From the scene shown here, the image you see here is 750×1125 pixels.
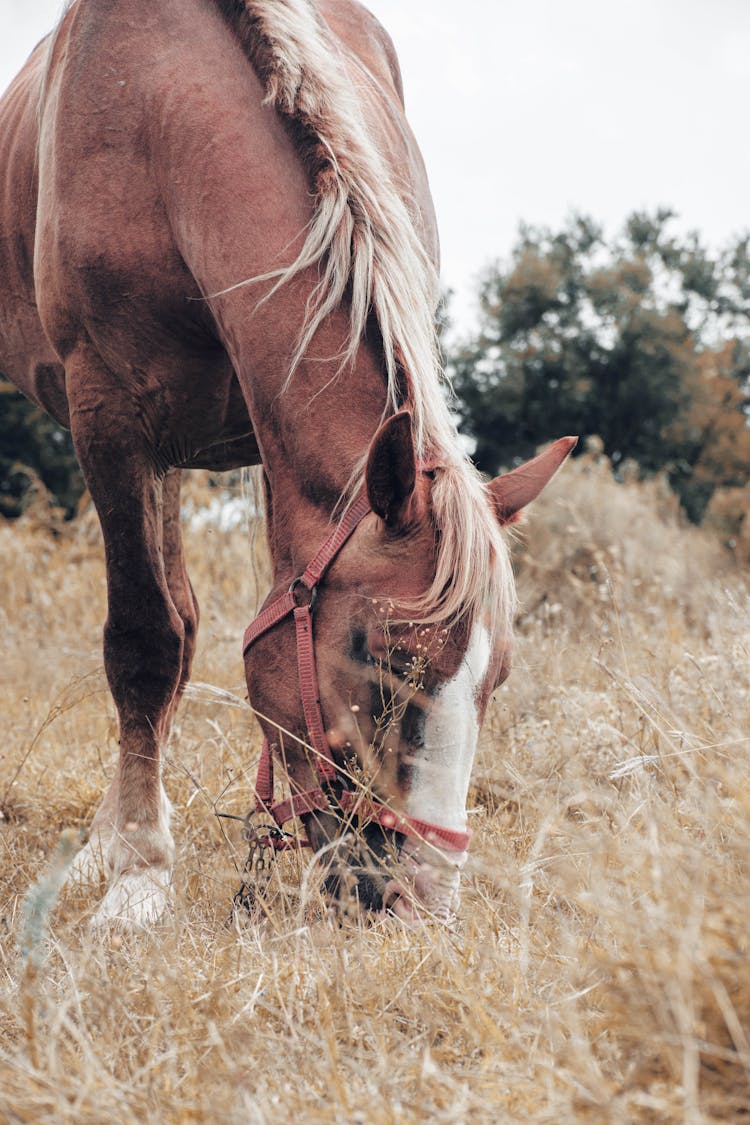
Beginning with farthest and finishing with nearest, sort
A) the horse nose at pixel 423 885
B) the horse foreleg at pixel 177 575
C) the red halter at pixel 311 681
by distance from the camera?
the horse foreleg at pixel 177 575 → the red halter at pixel 311 681 → the horse nose at pixel 423 885

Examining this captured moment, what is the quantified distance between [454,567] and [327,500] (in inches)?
16.4

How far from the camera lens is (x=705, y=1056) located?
1146 mm

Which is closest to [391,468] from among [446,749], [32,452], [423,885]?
[446,749]

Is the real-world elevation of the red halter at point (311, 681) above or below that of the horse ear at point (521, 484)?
below

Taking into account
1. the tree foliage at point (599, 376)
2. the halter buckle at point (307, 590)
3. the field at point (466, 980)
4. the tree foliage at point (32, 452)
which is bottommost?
the field at point (466, 980)

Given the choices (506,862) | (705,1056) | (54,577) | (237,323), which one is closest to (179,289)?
(237,323)

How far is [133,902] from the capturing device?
263 cm

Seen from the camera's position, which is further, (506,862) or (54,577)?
(54,577)

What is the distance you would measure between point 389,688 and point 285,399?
73 centimetres

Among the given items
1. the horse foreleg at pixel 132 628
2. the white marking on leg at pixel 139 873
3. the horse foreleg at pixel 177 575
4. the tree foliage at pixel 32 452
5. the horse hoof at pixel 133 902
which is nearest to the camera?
Result: the horse hoof at pixel 133 902

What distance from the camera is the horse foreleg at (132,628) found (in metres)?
2.88

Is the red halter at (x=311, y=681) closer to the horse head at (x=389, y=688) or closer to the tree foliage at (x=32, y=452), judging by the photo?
the horse head at (x=389, y=688)

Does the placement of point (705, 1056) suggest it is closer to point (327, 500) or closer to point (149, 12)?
point (327, 500)

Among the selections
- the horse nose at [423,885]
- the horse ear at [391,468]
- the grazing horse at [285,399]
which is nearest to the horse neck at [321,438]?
the grazing horse at [285,399]
